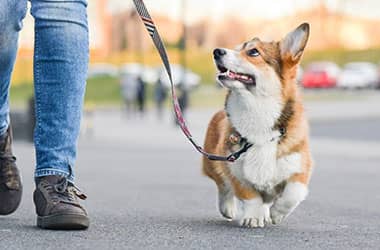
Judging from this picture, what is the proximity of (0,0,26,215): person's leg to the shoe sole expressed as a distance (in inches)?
22.5

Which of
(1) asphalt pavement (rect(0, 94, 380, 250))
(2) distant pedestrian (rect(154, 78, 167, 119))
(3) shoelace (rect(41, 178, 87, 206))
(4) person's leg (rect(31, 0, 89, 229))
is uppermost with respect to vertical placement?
(4) person's leg (rect(31, 0, 89, 229))

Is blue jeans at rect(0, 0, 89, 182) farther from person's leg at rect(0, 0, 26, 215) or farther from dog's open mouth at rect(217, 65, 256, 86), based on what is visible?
dog's open mouth at rect(217, 65, 256, 86)

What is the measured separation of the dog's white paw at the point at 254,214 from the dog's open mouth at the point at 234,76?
578mm

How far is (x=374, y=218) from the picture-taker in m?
5.73

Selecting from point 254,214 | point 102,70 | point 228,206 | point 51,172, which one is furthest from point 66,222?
point 102,70

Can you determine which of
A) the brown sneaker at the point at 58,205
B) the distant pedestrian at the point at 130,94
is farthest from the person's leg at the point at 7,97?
the distant pedestrian at the point at 130,94

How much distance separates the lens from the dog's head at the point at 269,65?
5336 millimetres

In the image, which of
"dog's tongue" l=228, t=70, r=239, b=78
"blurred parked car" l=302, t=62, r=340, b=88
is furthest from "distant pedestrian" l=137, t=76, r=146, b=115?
"dog's tongue" l=228, t=70, r=239, b=78

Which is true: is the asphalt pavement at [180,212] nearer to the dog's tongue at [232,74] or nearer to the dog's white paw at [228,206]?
the dog's white paw at [228,206]

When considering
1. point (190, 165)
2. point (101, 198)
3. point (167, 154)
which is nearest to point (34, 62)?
point (101, 198)

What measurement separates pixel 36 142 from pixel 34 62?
1.10 ft

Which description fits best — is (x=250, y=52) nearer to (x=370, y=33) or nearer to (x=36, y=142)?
(x=36, y=142)

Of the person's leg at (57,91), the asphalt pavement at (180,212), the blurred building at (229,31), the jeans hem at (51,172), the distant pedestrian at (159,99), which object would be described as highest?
the person's leg at (57,91)

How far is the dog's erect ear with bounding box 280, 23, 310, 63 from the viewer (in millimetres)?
5328
